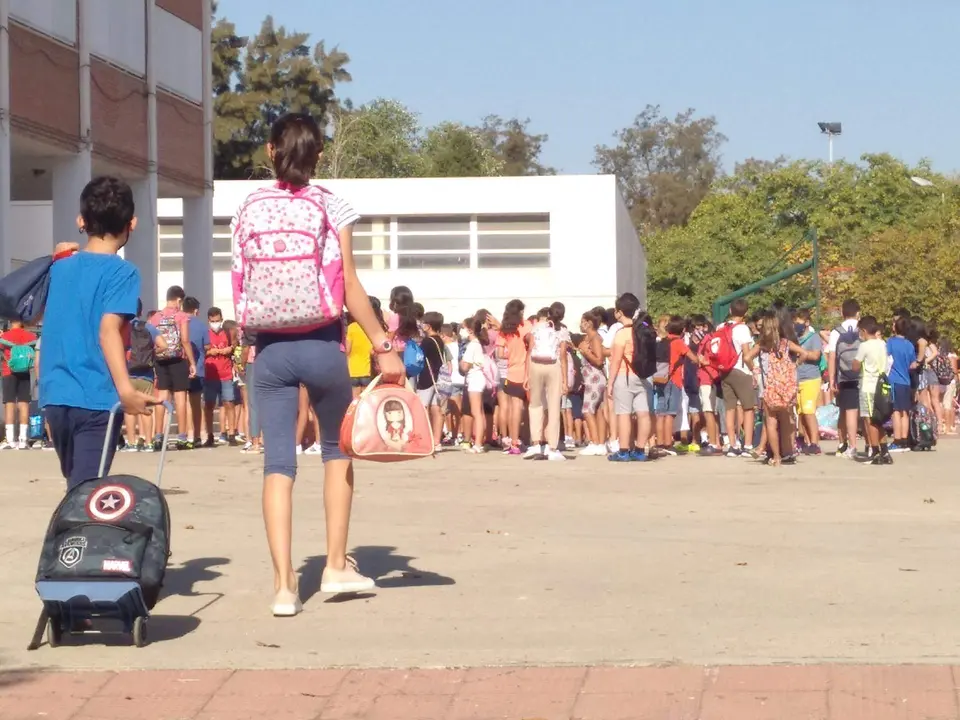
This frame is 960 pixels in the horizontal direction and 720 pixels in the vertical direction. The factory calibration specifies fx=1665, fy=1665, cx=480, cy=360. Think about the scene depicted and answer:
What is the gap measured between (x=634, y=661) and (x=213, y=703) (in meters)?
1.51

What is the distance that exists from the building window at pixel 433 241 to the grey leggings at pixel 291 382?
1614 inches

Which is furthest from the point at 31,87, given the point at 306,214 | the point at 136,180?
the point at 306,214

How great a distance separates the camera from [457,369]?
20266mm

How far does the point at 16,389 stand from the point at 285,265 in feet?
43.2

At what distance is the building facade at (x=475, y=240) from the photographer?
46562 millimetres

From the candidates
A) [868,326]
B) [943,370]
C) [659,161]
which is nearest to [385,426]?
[868,326]

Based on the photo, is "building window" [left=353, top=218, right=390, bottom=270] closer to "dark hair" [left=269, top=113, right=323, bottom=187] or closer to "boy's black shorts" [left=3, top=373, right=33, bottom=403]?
"boy's black shorts" [left=3, top=373, right=33, bottom=403]

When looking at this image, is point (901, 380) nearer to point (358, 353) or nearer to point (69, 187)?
point (358, 353)

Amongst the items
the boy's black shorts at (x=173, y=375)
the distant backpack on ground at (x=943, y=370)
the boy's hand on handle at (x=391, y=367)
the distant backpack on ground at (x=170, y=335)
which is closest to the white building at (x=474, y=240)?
the distant backpack on ground at (x=943, y=370)

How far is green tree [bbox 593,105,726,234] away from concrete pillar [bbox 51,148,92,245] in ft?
240

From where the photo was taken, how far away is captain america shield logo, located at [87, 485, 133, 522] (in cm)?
645

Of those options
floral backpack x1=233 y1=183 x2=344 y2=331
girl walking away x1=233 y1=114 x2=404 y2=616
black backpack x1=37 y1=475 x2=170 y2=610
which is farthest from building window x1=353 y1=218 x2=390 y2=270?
black backpack x1=37 y1=475 x2=170 y2=610

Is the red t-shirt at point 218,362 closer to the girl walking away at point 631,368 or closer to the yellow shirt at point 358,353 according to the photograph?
the yellow shirt at point 358,353

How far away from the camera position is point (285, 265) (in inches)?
269
